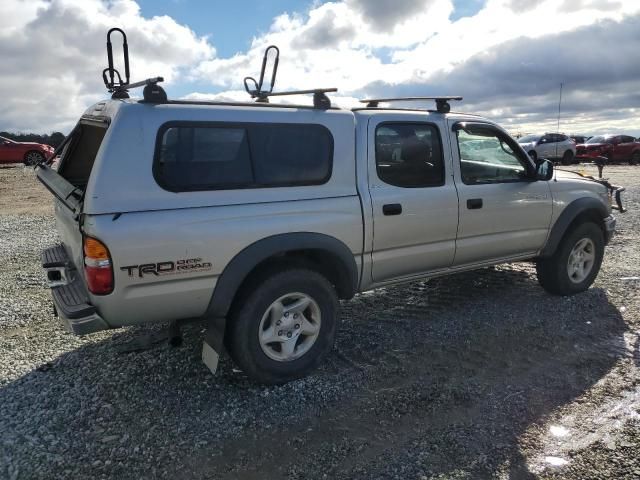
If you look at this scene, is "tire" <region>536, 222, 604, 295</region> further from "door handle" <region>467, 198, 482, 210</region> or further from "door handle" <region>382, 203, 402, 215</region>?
"door handle" <region>382, 203, 402, 215</region>

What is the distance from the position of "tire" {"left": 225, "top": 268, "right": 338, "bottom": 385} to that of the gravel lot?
170mm

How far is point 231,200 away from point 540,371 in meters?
2.60

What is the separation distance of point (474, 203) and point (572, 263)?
1737mm

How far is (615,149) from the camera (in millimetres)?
24078

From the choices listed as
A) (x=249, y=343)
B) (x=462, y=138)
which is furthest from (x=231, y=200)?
(x=462, y=138)

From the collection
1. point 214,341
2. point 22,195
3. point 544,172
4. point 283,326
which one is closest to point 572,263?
point 544,172

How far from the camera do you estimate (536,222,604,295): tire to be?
5.31 meters

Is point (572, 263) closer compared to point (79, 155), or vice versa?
point (79, 155)

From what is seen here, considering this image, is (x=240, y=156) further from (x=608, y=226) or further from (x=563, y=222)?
(x=608, y=226)

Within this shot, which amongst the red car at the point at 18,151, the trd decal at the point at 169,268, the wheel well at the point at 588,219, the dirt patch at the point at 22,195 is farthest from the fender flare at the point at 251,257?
the red car at the point at 18,151

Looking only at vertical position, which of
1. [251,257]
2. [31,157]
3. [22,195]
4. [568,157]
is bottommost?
[22,195]

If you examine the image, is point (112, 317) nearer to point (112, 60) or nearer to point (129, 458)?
point (129, 458)

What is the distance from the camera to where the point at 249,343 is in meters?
3.45

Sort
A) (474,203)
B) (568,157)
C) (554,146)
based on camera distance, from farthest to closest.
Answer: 1. (568,157)
2. (554,146)
3. (474,203)
